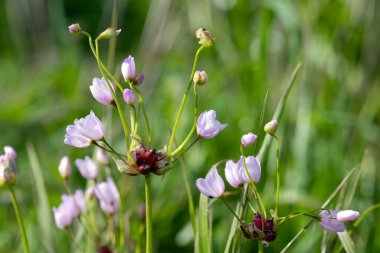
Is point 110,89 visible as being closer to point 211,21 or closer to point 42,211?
point 42,211

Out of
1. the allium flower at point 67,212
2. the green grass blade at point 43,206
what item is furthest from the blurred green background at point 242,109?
the allium flower at point 67,212

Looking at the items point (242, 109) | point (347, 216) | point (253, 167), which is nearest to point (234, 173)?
point (253, 167)

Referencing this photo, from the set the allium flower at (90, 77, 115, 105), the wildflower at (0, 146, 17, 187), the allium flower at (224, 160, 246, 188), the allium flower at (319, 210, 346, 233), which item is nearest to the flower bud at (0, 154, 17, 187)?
the wildflower at (0, 146, 17, 187)

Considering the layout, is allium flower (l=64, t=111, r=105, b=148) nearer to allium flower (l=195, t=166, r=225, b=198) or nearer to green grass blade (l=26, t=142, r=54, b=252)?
allium flower (l=195, t=166, r=225, b=198)

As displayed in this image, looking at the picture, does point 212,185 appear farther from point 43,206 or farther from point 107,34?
point 43,206

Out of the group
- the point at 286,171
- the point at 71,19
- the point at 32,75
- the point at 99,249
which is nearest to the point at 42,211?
the point at 99,249
